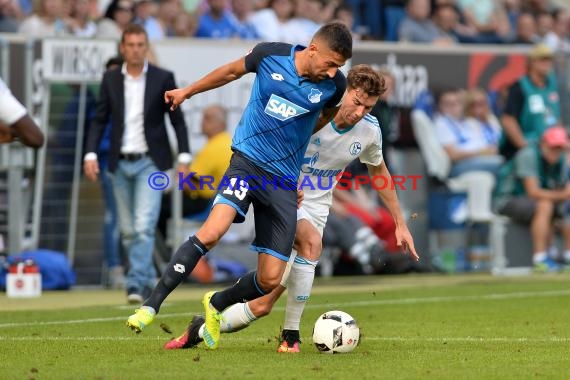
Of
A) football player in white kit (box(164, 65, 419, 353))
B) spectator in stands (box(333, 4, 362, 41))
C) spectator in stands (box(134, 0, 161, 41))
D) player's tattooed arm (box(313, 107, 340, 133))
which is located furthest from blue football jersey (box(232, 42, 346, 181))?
spectator in stands (box(333, 4, 362, 41))

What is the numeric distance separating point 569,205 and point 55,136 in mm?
7778

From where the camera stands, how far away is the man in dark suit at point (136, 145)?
13578 mm

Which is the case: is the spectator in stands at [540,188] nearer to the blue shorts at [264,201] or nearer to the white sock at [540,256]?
the white sock at [540,256]

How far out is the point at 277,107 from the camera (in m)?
9.12

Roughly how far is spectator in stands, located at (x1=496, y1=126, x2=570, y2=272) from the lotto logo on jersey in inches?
399

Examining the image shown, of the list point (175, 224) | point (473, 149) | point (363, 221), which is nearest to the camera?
point (175, 224)

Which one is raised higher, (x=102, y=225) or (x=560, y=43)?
(x=560, y=43)

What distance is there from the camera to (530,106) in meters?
19.1

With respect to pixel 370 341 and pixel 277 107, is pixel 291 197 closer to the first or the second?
pixel 277 107

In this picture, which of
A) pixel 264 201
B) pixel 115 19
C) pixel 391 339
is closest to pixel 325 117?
pixel 264 201

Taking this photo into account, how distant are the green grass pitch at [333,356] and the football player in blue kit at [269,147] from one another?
55cm

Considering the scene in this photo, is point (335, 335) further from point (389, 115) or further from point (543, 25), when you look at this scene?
point (543, 25)

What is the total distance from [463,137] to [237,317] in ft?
35.4

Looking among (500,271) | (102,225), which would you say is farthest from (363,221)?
(102,225)
